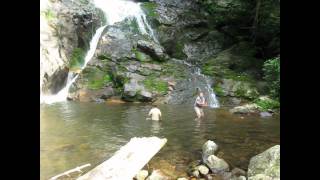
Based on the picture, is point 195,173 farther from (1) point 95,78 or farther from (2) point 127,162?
(1) point 95,78

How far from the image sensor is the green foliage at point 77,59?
29.2 meters

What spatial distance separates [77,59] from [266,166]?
23.1 meters

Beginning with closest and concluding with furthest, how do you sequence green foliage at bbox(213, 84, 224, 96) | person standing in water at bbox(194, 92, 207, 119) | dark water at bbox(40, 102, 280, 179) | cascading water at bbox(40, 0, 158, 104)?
dark water at bbox(40, 102, 280, 179) → person standing in water at bbox(194, 92, 207, 119) → green foliage at bbox(213, 84, 224, 96) → cascading water at bbox(40, 0, 158, 104)

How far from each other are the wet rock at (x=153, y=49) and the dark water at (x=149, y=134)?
7.62 metres

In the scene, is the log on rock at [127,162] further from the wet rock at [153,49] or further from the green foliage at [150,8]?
the green foliage at [150,8]

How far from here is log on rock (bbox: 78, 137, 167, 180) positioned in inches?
338

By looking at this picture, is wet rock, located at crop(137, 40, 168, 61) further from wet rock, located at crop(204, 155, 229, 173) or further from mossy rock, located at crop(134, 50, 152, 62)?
wet rock, located at crop(204, 155, 229, 173)

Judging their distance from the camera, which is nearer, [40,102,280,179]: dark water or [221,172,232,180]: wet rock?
[221,172,232,180]: wet rock

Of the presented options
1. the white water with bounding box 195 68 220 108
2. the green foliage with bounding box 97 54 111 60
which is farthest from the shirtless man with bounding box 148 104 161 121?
the green foliage with bounding box 97 54 111 60

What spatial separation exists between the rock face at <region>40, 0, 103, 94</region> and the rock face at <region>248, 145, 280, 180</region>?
1876 centimetres

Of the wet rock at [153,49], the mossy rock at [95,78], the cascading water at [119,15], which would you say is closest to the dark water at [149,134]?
the mossy rock at [95,78]
